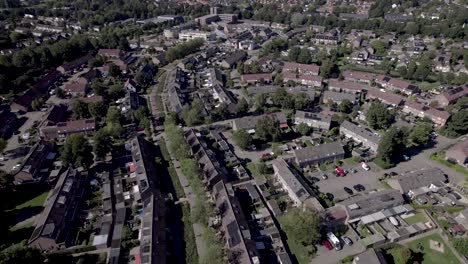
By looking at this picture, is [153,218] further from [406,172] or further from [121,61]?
[121,61]

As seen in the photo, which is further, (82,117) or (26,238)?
(82,117)

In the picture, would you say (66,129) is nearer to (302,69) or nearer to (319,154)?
(319,154)

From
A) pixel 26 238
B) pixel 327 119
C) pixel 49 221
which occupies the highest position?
pixel 327 119

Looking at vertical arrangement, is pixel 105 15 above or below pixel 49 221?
above

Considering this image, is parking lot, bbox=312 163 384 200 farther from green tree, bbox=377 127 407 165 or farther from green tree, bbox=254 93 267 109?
green tree, bbox=254 93 267 109

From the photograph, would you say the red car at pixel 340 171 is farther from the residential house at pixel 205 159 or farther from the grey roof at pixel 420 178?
the residential house at pixel 205 159

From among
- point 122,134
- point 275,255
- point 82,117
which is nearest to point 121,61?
point 82,117

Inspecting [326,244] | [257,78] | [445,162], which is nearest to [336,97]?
[257,78]

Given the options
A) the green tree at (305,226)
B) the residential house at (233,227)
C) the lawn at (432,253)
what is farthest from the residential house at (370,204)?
the residential house at (233,227)
